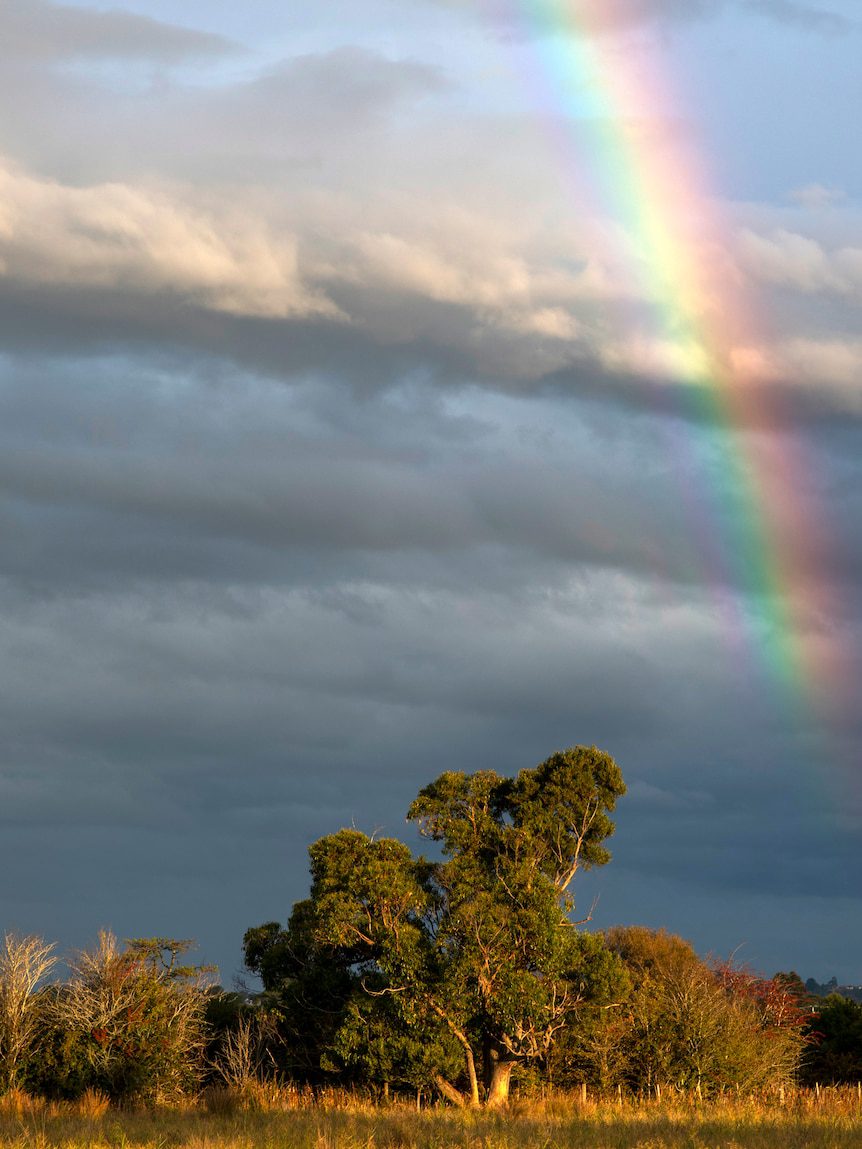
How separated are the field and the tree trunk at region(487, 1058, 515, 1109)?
1630 mm

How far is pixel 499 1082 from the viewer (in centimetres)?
3772

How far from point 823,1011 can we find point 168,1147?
142 feet

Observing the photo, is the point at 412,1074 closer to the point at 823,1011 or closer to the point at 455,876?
the point at 455,876

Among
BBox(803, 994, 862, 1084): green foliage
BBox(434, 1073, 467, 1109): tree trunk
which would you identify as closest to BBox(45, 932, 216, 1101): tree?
BBox(434, 1073, 467, 1109): tree trunk

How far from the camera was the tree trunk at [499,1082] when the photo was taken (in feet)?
123

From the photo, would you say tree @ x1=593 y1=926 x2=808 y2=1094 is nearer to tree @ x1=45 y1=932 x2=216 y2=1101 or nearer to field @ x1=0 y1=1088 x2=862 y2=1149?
field @ x1=0 y1=1088 x2=862 y2=1149

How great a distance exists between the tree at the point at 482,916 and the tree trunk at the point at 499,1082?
0.18ft

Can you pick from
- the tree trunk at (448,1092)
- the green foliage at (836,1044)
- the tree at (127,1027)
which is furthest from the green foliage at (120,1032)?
the green foliage at (836,1044)

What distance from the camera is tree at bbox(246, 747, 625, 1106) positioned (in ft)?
120

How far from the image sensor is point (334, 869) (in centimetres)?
3844

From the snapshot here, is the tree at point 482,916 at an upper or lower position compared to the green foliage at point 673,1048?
A: upper

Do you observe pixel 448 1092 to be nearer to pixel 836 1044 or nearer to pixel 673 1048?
pixel 673 1048

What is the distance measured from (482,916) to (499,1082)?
5.22m

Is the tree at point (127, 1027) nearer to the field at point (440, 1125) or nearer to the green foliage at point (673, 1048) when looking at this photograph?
the field at point (440, 1125)
